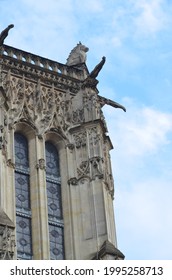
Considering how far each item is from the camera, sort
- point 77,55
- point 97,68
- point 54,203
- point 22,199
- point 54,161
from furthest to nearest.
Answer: point 77,55
point 97,68
point 54,161
point 54,203
point 22,199

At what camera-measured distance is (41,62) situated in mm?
33312

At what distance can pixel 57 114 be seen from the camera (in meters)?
31.9

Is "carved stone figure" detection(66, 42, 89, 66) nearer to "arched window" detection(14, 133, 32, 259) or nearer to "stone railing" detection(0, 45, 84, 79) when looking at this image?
"stone railing" detection(0, 45, 84, 79)

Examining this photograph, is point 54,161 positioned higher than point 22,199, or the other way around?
point 54,161

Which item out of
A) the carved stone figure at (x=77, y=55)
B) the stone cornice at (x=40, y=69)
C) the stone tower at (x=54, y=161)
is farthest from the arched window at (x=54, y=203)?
the carved stone figure at (x=77, y=55)

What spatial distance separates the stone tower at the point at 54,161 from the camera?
28.7 metres

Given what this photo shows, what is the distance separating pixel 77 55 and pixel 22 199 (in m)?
7.14

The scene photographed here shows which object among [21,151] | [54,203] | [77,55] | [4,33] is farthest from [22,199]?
[77,55]

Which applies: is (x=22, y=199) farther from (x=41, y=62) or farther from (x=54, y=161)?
(x=41, y=62)

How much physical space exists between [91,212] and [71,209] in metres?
0.61

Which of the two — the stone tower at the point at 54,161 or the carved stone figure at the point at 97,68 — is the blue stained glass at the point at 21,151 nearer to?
the stone tower at the point at 54,161

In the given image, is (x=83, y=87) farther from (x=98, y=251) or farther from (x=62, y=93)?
(x=98, y=251)

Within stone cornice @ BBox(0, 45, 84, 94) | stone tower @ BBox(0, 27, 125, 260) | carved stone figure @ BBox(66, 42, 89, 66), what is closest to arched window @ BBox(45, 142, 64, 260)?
stone tower @ BBox(0, 27, 125, 260)
